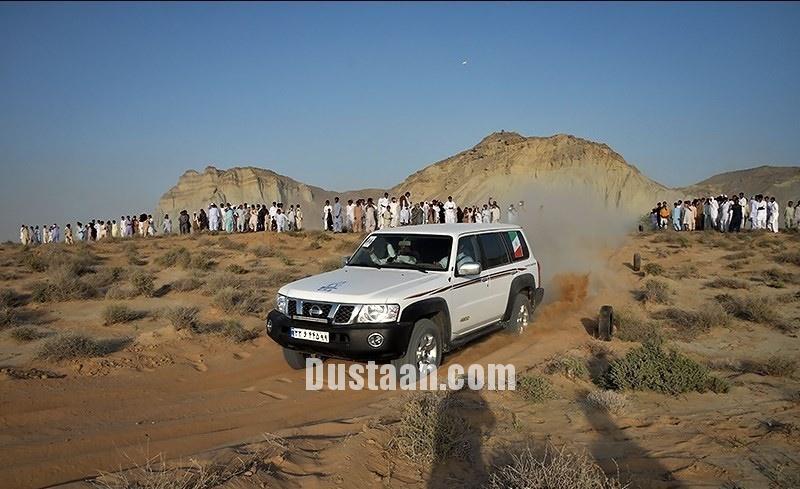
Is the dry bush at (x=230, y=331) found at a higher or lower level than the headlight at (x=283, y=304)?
lower

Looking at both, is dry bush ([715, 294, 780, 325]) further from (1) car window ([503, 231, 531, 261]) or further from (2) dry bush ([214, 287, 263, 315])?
(2) dry bush ([214, 287, 263, 315])

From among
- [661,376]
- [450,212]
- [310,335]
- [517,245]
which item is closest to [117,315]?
[310,335]

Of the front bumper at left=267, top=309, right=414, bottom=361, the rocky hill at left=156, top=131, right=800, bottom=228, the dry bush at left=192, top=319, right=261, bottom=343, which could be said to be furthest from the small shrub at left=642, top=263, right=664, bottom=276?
the rocky hill at left=156, top=131, right=800, bottom=228

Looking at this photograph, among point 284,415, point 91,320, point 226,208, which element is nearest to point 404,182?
point 226,208

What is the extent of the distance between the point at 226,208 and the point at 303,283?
28.1 metres

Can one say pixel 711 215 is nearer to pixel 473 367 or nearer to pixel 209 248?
pixel 209 248

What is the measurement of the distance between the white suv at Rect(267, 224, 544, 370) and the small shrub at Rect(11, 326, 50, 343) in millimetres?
4701

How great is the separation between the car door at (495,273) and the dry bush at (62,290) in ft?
31.3

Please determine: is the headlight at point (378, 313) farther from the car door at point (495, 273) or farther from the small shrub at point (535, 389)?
the car door at point (495, 273)

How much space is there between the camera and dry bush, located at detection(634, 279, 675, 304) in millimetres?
13898

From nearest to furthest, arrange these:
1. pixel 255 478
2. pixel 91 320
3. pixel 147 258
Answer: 1. pixel 255 478
2. pixel 91 320
3. pixel 147 258

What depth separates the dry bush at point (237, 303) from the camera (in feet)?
38.6

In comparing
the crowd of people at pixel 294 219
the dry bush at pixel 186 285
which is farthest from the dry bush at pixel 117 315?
the crowd of people at pixel 294 219

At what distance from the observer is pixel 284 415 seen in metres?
6.07
